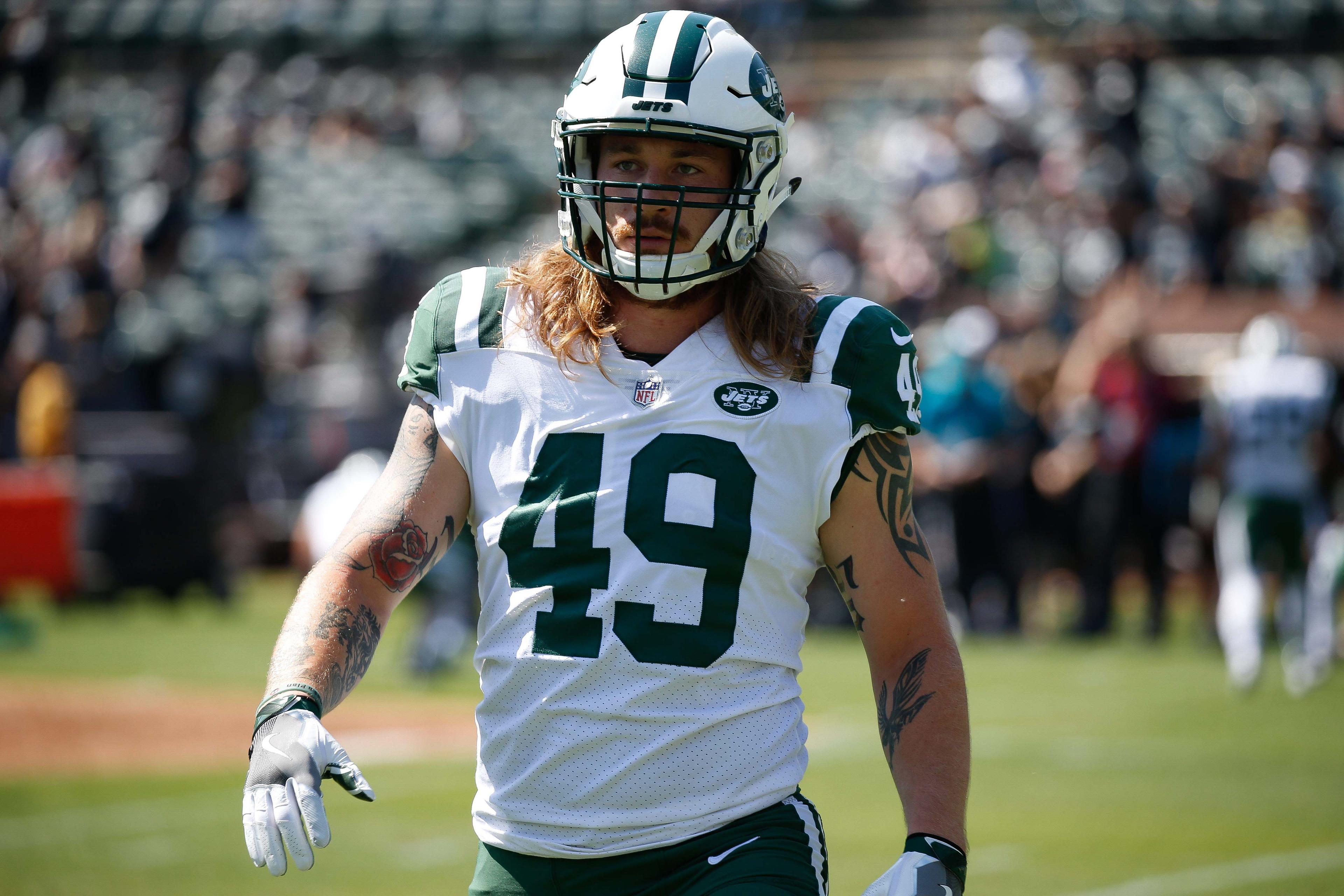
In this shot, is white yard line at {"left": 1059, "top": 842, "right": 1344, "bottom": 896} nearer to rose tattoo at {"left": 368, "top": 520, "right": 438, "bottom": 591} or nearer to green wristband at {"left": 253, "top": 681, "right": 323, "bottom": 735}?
rose tattoo at {"left": 368, "top": 520, "right": 438, "bottom": 591}

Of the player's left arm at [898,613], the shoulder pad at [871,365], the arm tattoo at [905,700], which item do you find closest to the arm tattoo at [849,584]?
the player's left arm at [898,613]

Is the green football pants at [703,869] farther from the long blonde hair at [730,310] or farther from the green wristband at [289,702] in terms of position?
the long blonde hair at [730,310]

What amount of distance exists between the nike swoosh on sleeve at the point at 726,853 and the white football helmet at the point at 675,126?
918 millimetres

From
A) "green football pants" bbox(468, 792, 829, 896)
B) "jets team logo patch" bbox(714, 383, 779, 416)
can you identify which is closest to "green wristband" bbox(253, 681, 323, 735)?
"green football pants" bbox(468, 792, 829, 896)

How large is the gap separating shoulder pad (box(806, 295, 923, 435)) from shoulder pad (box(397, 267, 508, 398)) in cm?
56

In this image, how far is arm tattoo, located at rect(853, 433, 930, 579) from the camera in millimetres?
2740

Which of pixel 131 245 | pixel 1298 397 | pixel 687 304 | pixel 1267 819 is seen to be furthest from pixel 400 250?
pixel 687 304

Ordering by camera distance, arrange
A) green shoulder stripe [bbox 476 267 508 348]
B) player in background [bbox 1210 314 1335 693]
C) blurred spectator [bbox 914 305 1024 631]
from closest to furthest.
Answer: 1. green shoulder stripe [bbox 476 267 508 348]
2. player in background [bbox 1210 314 1335 693]
3. blurred spectator [bbox 914 305 1024 631]

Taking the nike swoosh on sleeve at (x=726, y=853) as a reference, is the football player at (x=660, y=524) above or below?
above

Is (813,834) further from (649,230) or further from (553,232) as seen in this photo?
(553,232)

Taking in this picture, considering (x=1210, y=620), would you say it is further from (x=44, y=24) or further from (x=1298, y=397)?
(x=44, y=24)

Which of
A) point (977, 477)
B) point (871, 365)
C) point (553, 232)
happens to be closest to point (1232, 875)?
point (871, 365)

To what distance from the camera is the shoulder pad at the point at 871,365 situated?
8.90ft

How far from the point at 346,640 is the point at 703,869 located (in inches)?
27.2
